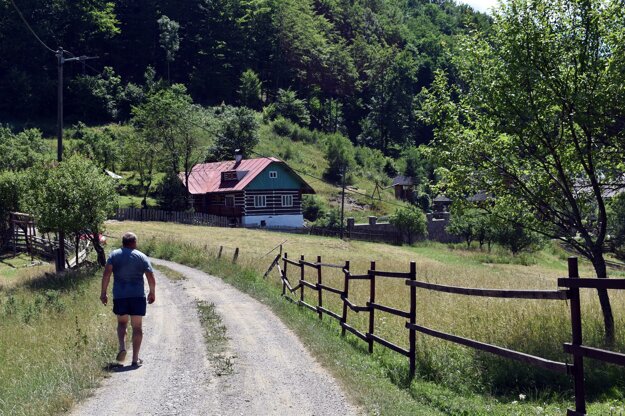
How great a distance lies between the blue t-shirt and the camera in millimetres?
9930

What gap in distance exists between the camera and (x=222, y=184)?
2579 inches

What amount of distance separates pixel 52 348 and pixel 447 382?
290 inches

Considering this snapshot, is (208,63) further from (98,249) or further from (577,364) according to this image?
(577,364)

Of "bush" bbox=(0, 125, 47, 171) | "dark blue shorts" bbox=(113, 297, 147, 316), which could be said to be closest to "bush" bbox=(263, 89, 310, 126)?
"bush" bbox=(0, 125, 47, 171)

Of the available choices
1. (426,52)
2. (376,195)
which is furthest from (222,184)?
(426,52)

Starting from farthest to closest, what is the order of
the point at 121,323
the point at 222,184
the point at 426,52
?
the point at 426,52 < the point at 222,184 < the point at 121,323

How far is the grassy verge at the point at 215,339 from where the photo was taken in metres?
9.77

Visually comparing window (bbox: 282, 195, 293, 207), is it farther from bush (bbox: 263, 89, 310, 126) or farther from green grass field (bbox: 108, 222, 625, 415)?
green grass field (bbox: 108, 222, 625, 415)

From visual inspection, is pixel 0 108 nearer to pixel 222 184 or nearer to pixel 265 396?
pixel 222 184

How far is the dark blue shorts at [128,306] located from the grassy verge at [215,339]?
1453 millimetres

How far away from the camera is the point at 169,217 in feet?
194

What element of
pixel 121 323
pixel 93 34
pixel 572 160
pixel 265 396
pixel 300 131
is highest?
pixel 93 34

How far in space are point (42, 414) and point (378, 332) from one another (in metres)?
6.47

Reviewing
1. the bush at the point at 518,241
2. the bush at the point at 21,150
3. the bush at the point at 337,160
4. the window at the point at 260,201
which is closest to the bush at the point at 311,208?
the window at the point at 260,201
